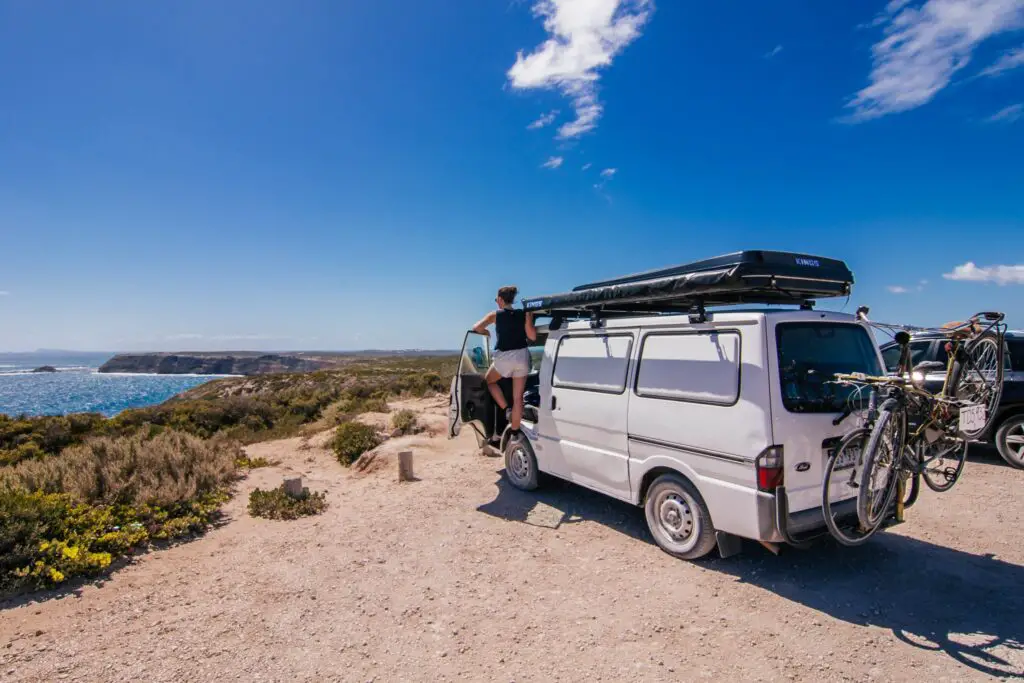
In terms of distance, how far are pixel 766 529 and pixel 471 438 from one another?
26.7ft

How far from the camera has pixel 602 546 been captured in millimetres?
5035

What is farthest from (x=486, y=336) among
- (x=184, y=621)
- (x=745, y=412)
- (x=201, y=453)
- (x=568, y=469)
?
(x=201, y=453)

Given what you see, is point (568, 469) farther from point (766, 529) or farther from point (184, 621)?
point (184, 621)

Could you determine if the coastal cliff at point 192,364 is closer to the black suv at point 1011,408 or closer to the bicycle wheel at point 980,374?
the black suv at point 1011,408

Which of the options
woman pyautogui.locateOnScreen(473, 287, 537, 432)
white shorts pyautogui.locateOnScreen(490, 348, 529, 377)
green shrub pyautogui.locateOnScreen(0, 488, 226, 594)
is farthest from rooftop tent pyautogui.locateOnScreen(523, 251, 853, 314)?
green shrub pyautogui.locateOnScreen(0, 488, 226, 594)

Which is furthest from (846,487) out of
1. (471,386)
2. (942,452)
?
(471,386)

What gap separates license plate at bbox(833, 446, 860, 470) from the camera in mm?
4000

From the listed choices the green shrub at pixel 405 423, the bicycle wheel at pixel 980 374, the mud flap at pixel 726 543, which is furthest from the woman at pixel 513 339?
the green shrub at pixel 405 423

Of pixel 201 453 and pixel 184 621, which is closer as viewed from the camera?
pixel 184 621

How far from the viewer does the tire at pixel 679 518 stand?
4367 mm

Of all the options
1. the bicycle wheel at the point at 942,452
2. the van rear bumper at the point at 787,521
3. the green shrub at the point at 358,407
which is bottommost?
the green shrub at the point at 358,407

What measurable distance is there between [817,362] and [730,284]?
1.04m

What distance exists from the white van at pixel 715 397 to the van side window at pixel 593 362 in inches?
0.7

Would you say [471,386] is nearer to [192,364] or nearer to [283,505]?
[283,505]
